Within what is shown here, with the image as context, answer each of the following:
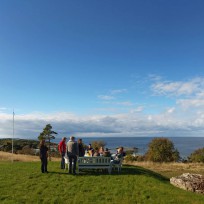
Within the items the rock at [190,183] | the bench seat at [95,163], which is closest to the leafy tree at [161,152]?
the bench seat at [95,163]

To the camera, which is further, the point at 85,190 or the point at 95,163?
the point at 95,163

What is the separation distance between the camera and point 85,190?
451 inches

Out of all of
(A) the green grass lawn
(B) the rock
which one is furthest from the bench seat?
(B) the rock

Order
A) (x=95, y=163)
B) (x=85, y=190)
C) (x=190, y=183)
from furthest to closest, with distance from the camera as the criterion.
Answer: (x=95, y=163), (x=190, y=183), (x=85, y=190)

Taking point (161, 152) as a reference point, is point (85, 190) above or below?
above

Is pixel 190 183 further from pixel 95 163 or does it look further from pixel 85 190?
pixel 85 190

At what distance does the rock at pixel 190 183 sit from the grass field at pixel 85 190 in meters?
0.97

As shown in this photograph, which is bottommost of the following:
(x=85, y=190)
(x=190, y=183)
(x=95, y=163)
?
(x=190, y=183)

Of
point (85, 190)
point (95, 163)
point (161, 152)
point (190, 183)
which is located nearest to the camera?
point (85, 190)

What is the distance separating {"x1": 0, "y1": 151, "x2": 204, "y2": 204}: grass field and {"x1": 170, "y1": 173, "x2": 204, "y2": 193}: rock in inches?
38.1

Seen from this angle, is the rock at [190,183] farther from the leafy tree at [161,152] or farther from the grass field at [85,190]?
the leafy tree at [161,152]

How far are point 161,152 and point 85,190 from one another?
5261 centimetres

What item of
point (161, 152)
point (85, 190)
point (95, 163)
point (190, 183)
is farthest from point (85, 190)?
point (161, 152)

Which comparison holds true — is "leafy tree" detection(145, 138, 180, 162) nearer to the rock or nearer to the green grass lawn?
the rock
